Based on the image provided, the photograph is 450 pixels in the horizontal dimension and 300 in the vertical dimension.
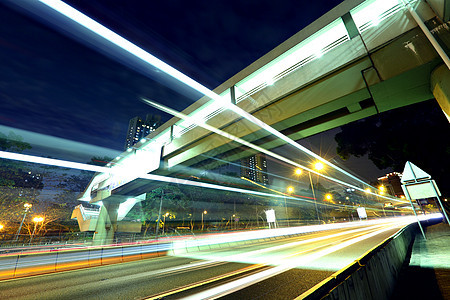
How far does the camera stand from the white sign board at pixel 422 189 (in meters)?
7.40

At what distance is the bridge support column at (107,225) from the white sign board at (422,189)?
32035 mm

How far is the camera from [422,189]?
7691 mm

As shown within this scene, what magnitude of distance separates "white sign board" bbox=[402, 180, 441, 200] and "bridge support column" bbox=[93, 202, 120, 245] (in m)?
32.0

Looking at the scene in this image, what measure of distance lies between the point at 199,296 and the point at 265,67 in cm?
778

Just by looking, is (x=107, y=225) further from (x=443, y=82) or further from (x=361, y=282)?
(x=443, y=82)

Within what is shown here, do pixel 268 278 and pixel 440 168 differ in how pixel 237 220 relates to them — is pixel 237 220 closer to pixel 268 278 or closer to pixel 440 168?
pixel 440 168

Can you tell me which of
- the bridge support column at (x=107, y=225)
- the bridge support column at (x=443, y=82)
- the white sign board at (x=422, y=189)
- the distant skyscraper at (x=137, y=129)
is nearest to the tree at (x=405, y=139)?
the white sign board at (x=422, y=189)

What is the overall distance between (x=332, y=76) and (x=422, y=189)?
6.24 meters

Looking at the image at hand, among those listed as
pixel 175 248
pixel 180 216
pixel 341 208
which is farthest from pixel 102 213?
pixel 341 208

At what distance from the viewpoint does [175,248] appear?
51.1ft

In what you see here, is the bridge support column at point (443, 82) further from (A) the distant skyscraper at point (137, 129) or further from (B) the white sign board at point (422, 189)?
(A) the distant skyscraper at point (137, 129)

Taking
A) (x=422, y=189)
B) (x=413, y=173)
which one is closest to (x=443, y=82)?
(x=413, y=173)

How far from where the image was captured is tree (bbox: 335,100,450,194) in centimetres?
1244

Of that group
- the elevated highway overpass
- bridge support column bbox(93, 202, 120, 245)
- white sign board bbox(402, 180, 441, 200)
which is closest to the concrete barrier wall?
the elevated highway overpass
